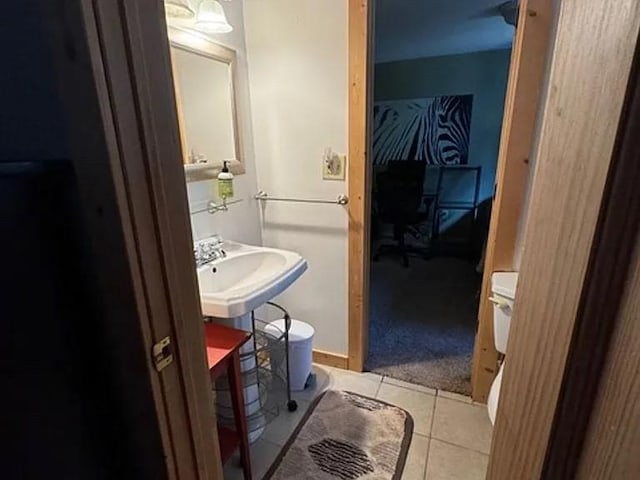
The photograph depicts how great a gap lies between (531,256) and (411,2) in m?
2.50

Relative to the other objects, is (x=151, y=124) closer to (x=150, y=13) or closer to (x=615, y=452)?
(x=150, y=13)

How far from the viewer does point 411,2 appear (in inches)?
93.7

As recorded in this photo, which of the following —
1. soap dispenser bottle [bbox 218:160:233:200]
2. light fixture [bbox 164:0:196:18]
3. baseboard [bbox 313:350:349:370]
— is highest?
light fixture [bbox 164:0:196:18]

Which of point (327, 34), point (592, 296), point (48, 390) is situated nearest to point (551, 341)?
point (592, 296)

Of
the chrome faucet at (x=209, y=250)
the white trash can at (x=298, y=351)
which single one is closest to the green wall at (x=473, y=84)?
the white trash can at (x=298, y=351)

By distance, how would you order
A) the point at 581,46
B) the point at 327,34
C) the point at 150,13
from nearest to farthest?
the point at 581,46 < the point at 150,13 < the point at 327,34

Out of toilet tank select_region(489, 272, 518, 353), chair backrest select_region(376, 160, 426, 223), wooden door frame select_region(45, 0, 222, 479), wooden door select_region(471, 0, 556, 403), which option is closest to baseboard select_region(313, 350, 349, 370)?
wooden door select_region(471, 0, 556, 403)

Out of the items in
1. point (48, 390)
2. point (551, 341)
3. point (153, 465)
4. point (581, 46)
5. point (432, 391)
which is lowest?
point (432, 391)

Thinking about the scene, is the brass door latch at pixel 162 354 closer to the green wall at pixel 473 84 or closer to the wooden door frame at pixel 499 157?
the wooden door frame at pixel 499 157

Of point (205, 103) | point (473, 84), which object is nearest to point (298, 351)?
point (205, 103)

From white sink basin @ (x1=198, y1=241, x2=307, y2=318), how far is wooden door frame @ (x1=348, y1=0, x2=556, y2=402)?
1.52 feet

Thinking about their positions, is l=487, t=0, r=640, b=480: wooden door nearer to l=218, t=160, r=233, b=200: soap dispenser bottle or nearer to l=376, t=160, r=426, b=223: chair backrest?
l=218, t=160, r=233, b=200: soap dispenser bottle

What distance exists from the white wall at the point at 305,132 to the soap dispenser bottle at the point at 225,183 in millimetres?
340

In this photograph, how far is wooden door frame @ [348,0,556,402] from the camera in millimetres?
1445
